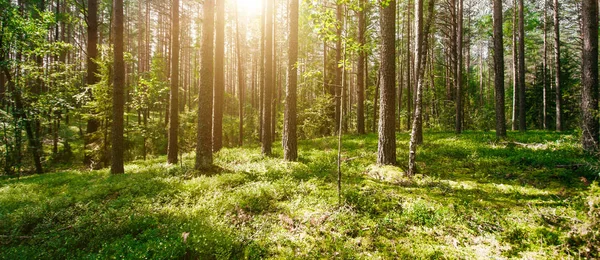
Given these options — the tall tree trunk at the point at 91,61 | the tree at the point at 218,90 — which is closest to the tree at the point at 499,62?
the tree at the point at 218,90

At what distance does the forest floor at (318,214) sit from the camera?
4469 millimetres

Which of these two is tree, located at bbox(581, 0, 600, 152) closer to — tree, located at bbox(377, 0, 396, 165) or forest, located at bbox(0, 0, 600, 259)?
forest, located at bbox(0, 0, 600, 259)

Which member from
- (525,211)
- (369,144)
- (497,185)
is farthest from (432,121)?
(525,211)

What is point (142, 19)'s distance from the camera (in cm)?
3575

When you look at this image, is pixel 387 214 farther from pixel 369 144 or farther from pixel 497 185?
pixel 369 144

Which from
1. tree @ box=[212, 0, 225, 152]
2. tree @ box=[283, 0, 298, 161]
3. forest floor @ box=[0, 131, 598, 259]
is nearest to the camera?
forest floor @ box=[0, 131, 598, 259]

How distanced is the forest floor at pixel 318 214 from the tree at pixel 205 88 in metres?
0.96

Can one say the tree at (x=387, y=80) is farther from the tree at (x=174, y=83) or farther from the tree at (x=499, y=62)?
the tree at (x=174, y=83)

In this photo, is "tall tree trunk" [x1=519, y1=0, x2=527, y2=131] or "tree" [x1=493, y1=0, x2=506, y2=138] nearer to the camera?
"tree" [x1=493, y1=0, x2=506, y2=138]

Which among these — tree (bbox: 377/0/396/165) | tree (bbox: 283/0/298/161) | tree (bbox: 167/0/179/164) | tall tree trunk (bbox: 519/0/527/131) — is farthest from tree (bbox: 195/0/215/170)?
tall tree trunk (bbox: 519/0/527/131)

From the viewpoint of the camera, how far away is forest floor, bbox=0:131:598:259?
4469mm

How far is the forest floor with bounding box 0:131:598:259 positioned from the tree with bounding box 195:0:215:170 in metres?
0.96

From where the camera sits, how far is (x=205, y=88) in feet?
29.5

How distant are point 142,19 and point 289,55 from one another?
36.1 metres
